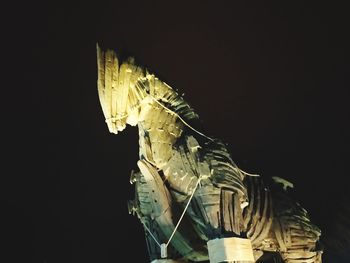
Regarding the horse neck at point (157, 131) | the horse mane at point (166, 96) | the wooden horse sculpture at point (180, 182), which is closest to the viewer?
the wooden horse sculpture at point (180, 182)

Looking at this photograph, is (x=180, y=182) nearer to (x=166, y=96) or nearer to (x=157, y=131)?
(x=157, y=131)

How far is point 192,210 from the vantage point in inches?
139

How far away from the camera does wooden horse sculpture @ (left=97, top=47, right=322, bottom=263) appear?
11.4ft

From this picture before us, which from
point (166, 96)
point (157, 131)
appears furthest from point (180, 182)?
point (166, 96)

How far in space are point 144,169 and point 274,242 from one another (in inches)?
56.2

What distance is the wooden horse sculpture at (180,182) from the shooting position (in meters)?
3.47

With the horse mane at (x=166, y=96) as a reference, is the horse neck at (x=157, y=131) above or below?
below

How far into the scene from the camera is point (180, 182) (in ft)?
12.0

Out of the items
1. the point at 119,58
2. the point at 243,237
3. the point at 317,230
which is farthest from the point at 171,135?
the point at 317,230

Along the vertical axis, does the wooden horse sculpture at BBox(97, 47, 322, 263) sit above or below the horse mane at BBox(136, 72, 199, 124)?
below

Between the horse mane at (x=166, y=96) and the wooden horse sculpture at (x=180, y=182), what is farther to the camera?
the horse mane at (x=166, y=96)

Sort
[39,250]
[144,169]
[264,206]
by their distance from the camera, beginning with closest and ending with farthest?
[144,169]
[264,206]
[39,250]

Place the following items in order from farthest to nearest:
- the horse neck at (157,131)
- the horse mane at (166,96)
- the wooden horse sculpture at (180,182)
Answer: the horse mane at (166,96)
the horse neck at (157,131)
the wooden horse sculpture at (180,182)

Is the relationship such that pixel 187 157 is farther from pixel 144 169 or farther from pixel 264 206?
pixel 264 206
